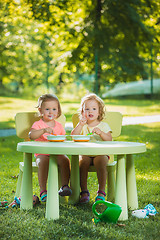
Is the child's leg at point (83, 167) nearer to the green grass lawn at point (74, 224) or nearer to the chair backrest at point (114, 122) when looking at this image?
the green grass lawn at point (74, 224)

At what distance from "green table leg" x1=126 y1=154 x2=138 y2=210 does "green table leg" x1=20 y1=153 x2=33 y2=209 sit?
0.99 meters

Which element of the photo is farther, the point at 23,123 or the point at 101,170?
the point at 23,123

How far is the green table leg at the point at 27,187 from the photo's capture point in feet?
12.1

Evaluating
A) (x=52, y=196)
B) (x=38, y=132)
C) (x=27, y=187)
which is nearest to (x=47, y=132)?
(x=38, y=132)

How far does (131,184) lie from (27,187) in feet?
3.43

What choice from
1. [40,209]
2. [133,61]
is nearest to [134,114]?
[133,61]

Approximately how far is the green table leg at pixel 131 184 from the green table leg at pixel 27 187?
Result: 0.99 m

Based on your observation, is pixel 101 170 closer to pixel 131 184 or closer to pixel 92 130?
pixel 131 184

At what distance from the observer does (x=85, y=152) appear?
127 inches

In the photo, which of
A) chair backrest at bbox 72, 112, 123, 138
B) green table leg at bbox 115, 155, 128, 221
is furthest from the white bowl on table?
chair backrest at bbox 72, 112, 123, 138

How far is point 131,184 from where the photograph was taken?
383cm

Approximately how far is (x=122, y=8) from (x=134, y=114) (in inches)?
198

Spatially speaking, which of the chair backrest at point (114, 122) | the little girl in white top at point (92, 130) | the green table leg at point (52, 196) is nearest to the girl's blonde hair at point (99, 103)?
the little girl in white top at point (92, 130)

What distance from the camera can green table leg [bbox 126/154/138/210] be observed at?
12.5 ft
